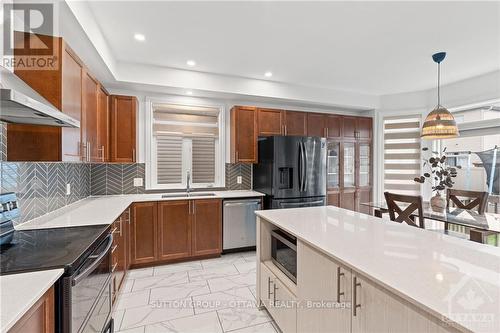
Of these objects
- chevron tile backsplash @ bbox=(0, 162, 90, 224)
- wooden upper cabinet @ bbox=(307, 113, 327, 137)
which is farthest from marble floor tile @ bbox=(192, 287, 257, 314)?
wooden upper cabinet @ bbox=(307, 113, 327, 137)

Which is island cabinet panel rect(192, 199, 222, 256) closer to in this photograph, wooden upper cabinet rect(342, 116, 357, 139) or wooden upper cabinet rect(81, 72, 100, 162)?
wooden upper cabinet rect(81, 72, 100, 162)

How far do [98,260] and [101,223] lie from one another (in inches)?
18.5

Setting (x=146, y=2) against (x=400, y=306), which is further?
(x=146, y=2)

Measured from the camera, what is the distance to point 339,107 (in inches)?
186

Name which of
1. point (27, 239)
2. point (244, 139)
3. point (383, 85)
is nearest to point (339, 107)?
point (383, 85)

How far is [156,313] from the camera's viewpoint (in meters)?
2.26

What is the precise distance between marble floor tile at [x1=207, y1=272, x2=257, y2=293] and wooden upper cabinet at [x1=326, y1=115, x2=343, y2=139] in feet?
9.32

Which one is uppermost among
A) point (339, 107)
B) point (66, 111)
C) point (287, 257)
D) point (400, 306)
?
point (339, 107)

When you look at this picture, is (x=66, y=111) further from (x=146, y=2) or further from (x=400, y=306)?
(x=400, y=306)

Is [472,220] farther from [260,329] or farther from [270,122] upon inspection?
[270,122]

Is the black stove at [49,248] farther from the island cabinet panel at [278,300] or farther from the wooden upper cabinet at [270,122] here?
the wooden upper cabinet at [270,122]

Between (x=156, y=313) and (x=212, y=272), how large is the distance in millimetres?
928

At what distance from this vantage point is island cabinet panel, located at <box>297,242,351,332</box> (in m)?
1.21

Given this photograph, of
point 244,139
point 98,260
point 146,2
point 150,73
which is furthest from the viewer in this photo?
point 244,139
